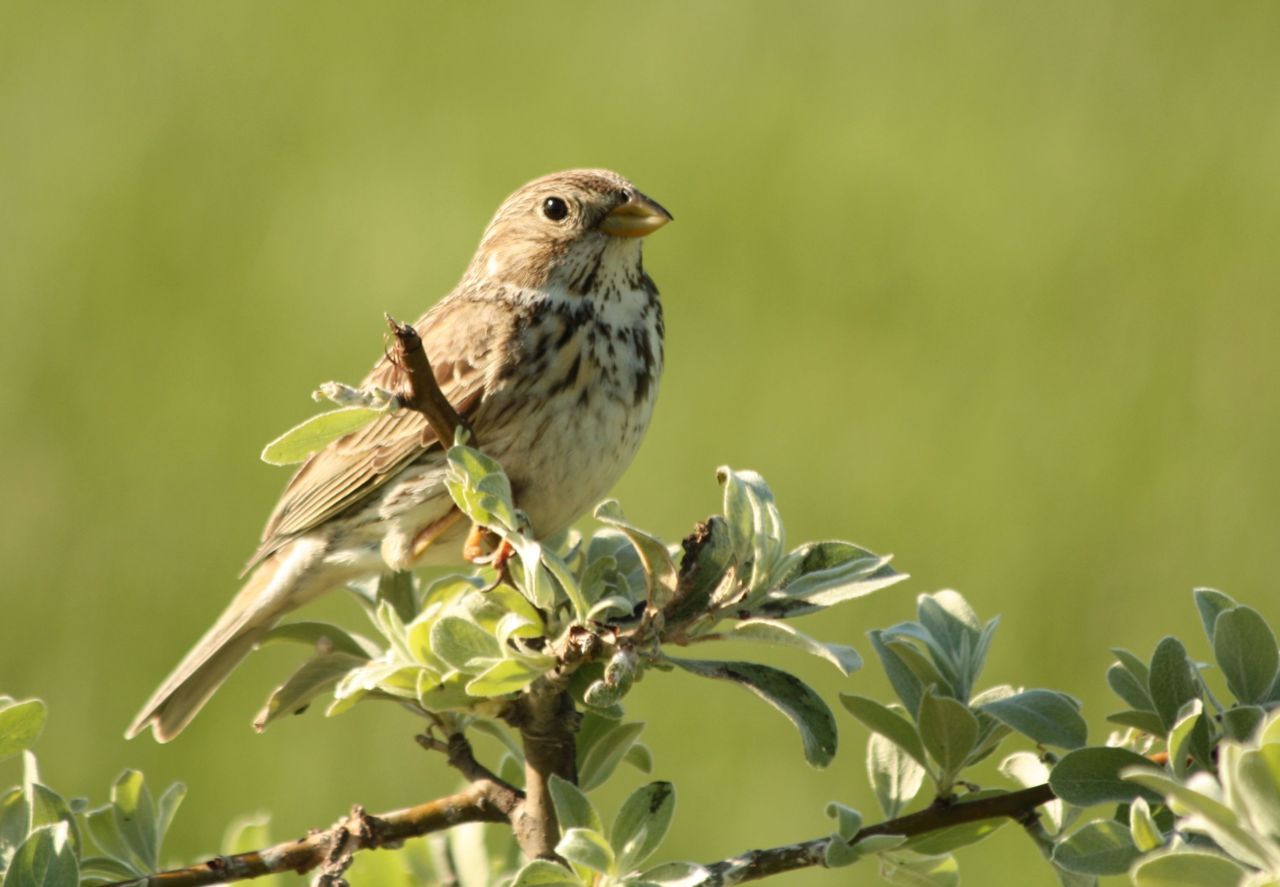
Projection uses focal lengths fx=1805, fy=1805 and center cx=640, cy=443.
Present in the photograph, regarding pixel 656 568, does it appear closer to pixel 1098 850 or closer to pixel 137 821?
pixel 1098 850

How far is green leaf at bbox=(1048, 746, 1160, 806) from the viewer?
71.1 inches

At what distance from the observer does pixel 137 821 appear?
84.0 inches

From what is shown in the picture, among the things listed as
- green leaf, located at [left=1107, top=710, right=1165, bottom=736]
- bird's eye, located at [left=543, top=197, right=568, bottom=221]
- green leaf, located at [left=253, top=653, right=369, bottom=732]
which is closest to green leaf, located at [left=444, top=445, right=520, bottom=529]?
green leaf, located at [left=253, top=653, right=369, bottom=732]

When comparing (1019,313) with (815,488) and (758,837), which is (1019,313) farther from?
(758,837)

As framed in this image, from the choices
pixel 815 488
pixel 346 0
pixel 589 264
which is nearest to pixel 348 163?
Result: pixel 346 0

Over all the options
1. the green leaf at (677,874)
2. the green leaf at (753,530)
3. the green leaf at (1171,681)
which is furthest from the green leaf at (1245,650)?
the green leaf at (677,874)

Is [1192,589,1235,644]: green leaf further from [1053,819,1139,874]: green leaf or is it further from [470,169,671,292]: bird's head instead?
[470,169,671,292]: bird's head

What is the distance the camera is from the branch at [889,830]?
6.14ft

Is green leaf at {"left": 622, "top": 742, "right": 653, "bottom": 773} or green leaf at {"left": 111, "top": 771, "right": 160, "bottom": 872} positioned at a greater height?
green leaf at {"left": 111, "top": 771, "right": 160, "bottom": 872}

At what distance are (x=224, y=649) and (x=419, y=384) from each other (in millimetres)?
1480

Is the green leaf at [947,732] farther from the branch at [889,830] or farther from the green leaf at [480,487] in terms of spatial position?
the green leaf at [480,487]

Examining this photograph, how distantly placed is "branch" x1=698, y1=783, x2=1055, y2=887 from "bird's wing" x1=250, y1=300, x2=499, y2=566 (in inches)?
50.2

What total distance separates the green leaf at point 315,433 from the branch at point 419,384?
0.05 m

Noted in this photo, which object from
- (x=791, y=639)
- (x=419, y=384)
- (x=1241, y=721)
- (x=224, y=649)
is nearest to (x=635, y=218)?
→ (x=224, y=649)
